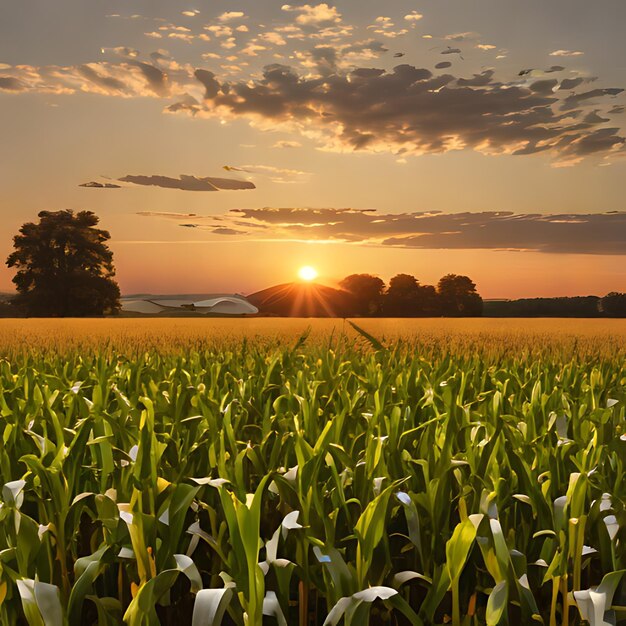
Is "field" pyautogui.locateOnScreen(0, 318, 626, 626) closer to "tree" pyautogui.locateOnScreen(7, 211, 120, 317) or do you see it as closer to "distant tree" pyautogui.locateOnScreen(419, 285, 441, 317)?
"tree" pyautogui.locateOnScreen(7, 211, 120, 317)

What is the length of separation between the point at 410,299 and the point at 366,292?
4460 millimetres

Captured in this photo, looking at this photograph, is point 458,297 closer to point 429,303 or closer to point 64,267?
point 429,303

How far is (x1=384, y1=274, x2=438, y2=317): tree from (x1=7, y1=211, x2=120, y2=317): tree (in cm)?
2313

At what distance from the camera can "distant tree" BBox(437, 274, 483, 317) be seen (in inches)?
2235

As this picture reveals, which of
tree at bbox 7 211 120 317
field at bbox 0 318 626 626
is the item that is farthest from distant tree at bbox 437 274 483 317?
field at bbox 0 318 626 626

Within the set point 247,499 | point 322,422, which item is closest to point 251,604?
point 247,499

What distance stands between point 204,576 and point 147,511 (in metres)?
0.30

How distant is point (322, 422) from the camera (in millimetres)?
3443

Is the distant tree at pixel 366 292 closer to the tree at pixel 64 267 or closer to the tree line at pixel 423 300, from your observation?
the tree line at pixel 423 300

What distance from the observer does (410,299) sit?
57.4 m

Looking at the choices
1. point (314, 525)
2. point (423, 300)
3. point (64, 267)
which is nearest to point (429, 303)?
point (423, 300)

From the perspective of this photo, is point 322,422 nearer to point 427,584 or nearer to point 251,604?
point 427,584

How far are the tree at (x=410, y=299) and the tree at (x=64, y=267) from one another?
2313 cm

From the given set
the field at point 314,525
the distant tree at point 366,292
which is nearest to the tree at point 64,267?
the distant tree at point 366,292
